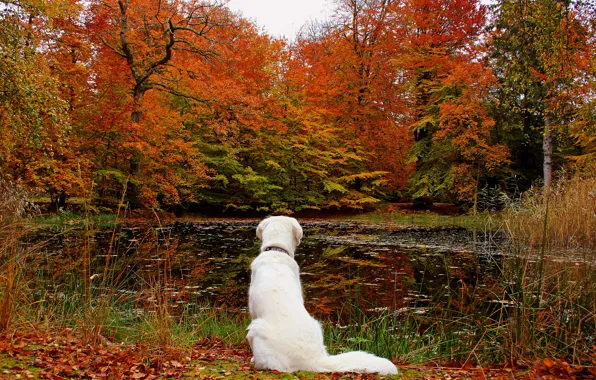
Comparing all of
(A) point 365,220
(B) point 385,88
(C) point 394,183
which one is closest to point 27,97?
(A) point 365,220

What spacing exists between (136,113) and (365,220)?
12330 millimetres

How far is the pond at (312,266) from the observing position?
6703mm

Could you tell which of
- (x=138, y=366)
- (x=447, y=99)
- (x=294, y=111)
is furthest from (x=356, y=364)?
(x=447, y=99)

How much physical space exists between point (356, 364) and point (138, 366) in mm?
1599

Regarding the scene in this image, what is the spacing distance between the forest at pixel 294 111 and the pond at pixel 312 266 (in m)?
4.28

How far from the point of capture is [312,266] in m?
10.2

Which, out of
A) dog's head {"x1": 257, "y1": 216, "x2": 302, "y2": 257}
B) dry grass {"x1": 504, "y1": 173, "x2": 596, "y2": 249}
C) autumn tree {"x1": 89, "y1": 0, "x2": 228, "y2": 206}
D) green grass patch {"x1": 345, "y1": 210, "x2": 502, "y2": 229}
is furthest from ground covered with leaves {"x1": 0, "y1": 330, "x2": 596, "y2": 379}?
green grass patch {"x1": 345, "y1": 210, "x2": 502, "y2": 229}

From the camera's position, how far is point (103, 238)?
12891mm

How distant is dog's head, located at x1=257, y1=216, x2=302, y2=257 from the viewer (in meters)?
4.66

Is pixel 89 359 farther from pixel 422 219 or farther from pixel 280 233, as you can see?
pixel 422 219

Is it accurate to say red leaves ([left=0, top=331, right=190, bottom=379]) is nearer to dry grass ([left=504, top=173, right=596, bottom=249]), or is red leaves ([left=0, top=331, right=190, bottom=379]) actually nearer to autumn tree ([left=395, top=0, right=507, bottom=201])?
dry grass ([left=504, top=173, right=596, bottom=249])

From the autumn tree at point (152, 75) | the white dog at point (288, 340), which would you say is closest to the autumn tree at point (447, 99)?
the autumn tree at point (152, 75)


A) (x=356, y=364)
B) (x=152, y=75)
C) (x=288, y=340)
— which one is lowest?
(x=356, y=364)

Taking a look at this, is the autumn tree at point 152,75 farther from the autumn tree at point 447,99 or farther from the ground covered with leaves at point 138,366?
the ground covered with leaves at point 138,366
